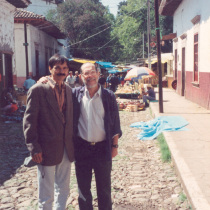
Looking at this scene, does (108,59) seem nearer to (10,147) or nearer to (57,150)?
(10,147)

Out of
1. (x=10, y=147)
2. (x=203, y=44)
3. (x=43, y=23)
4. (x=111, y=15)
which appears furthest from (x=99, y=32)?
(x=10, y=147)

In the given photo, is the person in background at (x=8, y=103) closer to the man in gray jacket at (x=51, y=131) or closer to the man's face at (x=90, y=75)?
the man in gray jacket at (x=51, y=131)

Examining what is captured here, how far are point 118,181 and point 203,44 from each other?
774 centimetres

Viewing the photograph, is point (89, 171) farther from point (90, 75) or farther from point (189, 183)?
point (189, 183)

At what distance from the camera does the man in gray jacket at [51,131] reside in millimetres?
3006

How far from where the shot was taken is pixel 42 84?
10.1 feet

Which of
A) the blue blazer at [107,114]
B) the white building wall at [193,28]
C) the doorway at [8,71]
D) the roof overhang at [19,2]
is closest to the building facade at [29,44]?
the roof overhang at [19,2]

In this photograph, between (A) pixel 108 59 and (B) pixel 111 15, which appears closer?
(A) pixel 108 59

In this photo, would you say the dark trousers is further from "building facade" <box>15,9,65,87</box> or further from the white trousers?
"building facade" <box>15,9,65,87</box>

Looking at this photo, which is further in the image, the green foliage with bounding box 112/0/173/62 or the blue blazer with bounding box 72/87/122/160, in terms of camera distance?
the green foliage with bounding box 112/0/173/62

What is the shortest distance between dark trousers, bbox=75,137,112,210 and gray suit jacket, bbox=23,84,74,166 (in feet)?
0.70

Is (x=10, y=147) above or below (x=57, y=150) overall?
below

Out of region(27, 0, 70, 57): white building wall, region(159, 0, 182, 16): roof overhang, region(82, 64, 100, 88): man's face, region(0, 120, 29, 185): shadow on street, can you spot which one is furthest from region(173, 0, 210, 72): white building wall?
region(27, 0, 70, 57): white building wall

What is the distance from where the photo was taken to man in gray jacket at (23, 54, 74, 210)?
301 cm
